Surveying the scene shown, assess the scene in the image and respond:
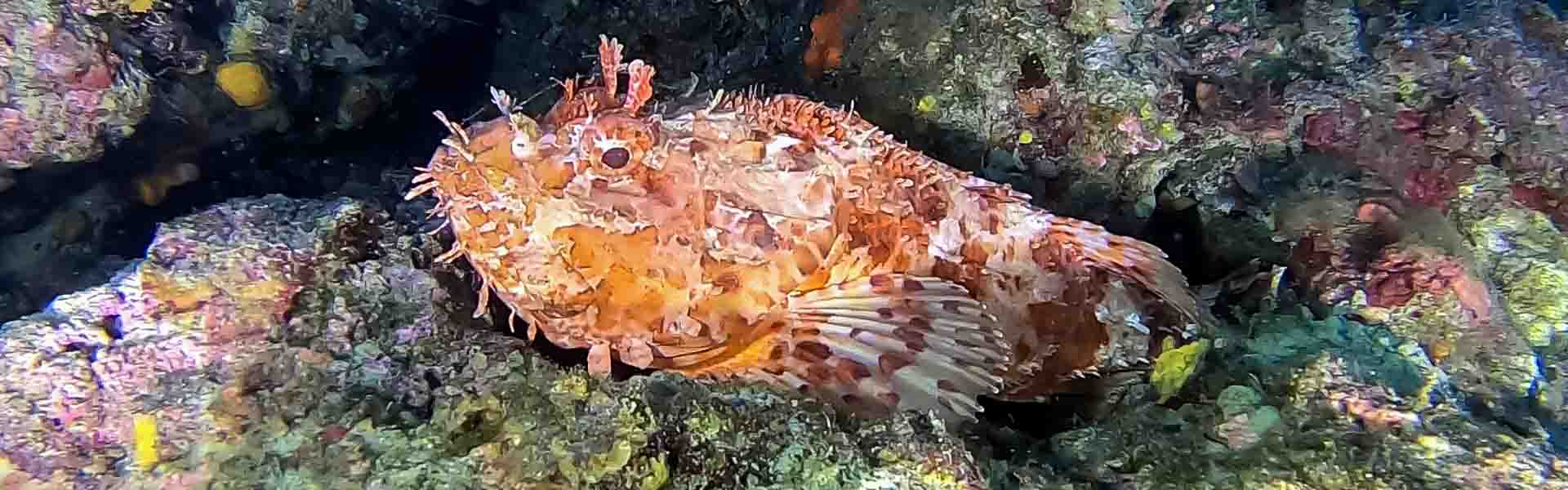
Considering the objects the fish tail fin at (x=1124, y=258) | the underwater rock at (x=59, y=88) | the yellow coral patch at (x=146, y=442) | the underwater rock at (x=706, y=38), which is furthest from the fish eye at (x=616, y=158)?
the underwater rock at (x=59, y=88)

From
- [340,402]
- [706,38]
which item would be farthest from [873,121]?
[340,402]

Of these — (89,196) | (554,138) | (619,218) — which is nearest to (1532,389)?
(619,218)

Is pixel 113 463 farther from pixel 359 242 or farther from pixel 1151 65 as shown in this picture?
pixel 1151 65

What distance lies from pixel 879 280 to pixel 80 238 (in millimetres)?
5021

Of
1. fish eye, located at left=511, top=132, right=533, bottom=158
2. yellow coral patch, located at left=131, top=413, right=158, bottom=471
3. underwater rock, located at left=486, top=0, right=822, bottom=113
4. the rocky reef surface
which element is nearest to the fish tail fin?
the rocky reef surface

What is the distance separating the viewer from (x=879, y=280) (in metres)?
2.94

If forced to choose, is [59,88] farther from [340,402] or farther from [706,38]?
[706,38]

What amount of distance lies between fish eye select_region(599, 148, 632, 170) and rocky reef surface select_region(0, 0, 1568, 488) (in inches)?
23.8

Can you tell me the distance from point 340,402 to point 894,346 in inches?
61.8

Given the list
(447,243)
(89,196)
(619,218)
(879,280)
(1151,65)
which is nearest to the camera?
(619,218)

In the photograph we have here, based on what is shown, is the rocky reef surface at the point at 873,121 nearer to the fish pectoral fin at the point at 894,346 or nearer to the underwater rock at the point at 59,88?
the underwater rock at the point at 59,88

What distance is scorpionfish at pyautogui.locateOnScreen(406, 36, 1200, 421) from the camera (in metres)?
2.70

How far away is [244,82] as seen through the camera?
492 cm

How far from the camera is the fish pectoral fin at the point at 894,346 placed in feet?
8.94
